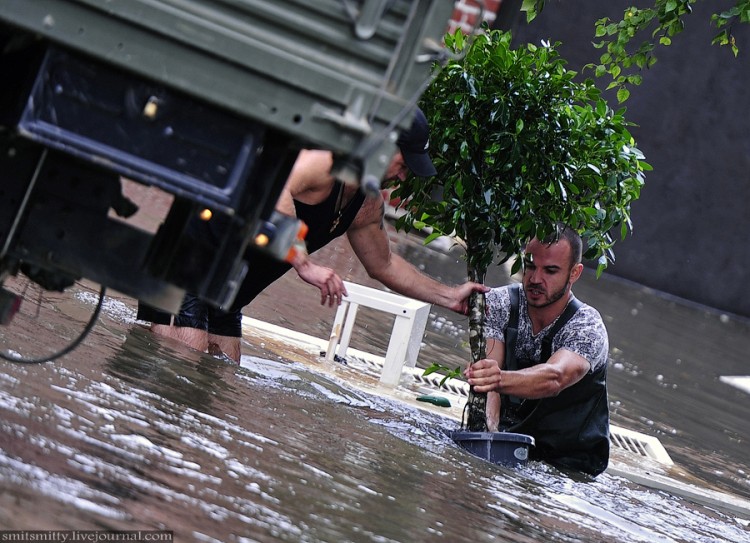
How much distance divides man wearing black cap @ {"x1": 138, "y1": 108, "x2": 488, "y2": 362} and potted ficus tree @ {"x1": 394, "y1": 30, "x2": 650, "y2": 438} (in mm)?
Answer: 331

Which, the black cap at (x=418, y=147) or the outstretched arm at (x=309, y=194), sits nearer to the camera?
the black cap at (x=418, y=147)

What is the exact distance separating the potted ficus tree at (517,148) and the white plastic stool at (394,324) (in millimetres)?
1301

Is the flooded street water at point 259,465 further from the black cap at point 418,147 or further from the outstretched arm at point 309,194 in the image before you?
the black cap at point 418,147

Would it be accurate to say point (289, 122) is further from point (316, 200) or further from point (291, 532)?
point (316, 200)

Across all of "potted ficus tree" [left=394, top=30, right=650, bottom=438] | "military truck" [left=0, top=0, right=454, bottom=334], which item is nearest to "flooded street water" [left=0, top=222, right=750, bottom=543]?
"military truck" [left=0, top=0, right=454, bottom=334]

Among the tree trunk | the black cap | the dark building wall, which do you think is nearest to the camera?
the black cap

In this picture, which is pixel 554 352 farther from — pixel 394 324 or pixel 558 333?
pixel 394 324

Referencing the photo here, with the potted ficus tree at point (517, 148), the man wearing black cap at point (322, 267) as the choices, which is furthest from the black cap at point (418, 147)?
the potted ficus tree at point (517, 148)

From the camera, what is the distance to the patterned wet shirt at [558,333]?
6.75 meters

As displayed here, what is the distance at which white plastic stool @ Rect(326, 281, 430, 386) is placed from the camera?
7742 millimetres

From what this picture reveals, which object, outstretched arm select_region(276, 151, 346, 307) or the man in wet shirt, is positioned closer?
outstretched arm select_region(276, 151, 346, 307)

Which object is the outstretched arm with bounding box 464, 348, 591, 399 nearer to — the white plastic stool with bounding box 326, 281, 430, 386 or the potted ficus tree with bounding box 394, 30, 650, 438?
the potted ficus tree with bounding box 394, 30, 650, 438

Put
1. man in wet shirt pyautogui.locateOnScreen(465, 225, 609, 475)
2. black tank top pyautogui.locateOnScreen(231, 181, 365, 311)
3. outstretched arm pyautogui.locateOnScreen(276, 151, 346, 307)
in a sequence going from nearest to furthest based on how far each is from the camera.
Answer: outstretched arm pyautogui.locateOnScreen(276, 151, 346, 307)
black tank top pyautogui.locateOnScreen(231, 181, 365, 311)
man in wet shirt pyautogui.locateOnScreen(465, 225, 609, 475)

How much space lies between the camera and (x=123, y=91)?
3.64 metres
